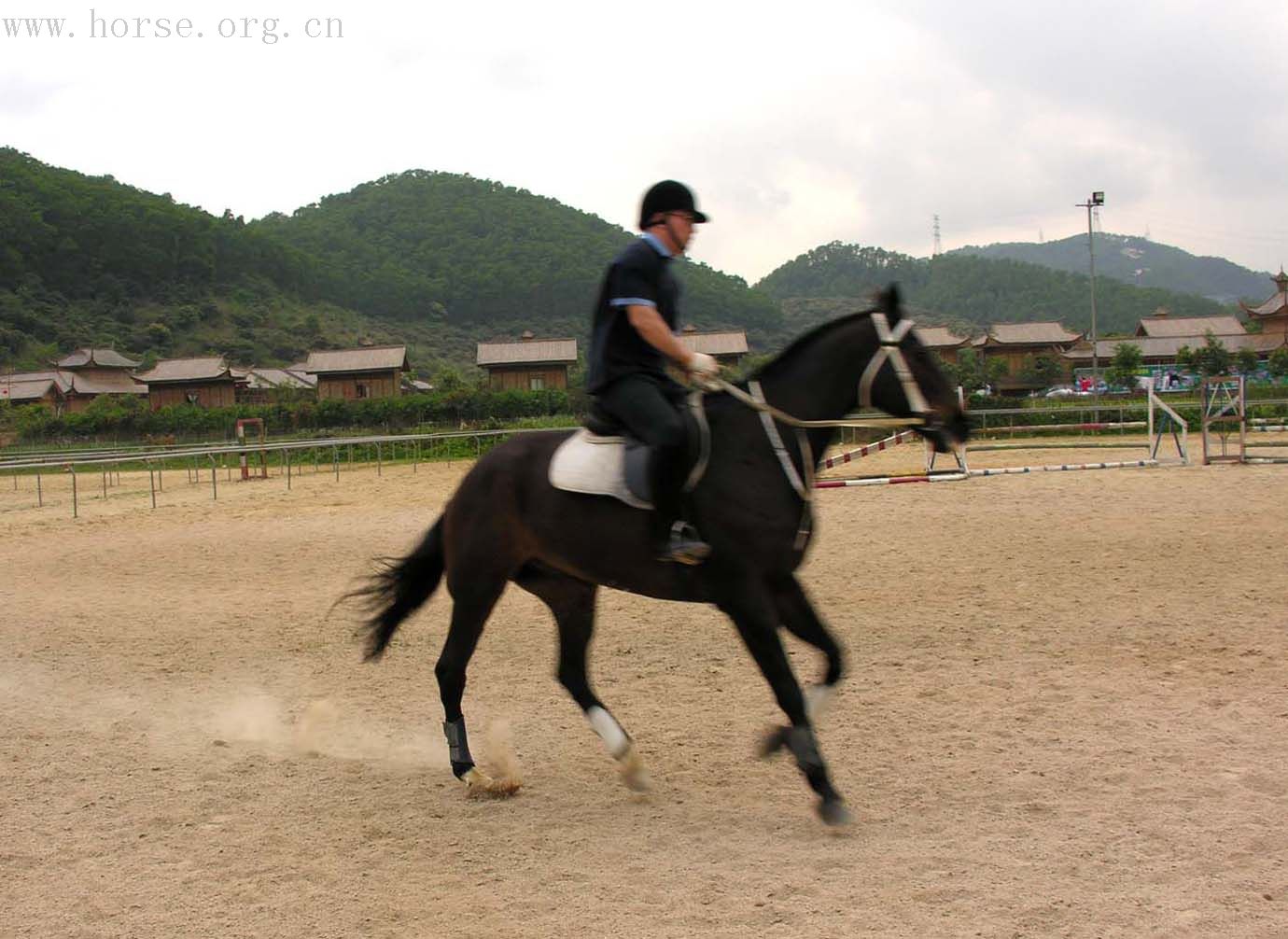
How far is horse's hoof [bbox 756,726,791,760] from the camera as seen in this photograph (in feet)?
14.6

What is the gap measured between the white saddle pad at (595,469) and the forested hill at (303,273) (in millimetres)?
95254

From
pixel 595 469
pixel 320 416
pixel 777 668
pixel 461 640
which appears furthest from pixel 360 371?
pixel 777 668

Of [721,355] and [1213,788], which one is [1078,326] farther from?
[1213,788]

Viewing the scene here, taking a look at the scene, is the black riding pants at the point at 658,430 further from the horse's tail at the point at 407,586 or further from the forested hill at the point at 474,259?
the forested hill at the point at 474,259

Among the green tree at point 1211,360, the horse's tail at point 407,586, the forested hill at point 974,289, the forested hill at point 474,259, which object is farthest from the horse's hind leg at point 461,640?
the forested hill at point 974,289

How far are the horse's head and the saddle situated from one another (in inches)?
33.9

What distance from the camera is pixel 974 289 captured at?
156 meters

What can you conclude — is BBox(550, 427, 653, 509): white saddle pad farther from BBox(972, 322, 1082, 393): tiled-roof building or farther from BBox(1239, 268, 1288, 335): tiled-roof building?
BBox(1239, 268, 1288, 335): tiled-roof building

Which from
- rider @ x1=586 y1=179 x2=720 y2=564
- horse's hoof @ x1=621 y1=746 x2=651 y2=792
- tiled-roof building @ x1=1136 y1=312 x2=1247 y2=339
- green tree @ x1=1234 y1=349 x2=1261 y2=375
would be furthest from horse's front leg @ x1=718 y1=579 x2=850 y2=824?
tiled-roof building @ x1=1136 y1=312 x2=1247 y2=339

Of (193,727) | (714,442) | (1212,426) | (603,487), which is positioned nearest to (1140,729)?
(714,442)

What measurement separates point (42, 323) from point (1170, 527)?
103 meters

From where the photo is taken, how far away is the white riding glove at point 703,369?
15.3ft

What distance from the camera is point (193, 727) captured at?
615cm

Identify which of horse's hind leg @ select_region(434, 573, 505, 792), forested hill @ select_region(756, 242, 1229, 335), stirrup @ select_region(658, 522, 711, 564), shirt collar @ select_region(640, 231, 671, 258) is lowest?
horse's hind leg @ select_region(434, 573, 505, 792)
